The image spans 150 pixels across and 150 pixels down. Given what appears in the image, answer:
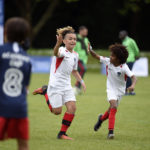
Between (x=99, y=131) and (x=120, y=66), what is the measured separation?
1.49m

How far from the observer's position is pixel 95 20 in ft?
153

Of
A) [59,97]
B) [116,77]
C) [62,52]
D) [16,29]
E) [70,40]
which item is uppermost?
[70,40]

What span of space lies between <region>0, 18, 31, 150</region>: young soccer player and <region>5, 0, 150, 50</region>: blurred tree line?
3974cm

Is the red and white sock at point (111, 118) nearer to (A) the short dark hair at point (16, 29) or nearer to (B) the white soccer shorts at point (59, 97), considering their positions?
(B) the white soccer shorts at point (59, 97)

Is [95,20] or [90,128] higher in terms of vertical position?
[95,20]

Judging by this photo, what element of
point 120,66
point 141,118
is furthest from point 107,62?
point 141,118

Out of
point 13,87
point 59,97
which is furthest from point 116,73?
point 13,87

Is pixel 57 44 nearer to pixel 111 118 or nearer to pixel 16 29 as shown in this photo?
pixel 111 118

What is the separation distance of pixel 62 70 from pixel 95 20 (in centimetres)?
3838

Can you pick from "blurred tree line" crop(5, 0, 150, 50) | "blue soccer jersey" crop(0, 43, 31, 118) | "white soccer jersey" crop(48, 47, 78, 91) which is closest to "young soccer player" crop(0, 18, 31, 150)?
"blue soccer jersey" crop(0, 43, 31, 118)

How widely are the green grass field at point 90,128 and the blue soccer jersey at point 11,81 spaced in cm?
206

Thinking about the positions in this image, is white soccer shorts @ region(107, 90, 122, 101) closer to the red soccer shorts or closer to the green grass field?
the green grass field

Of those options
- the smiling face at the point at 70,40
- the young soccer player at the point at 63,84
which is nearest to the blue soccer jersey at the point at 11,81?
the young soccer player at the point at 63,84

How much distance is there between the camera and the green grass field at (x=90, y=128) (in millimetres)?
7742
